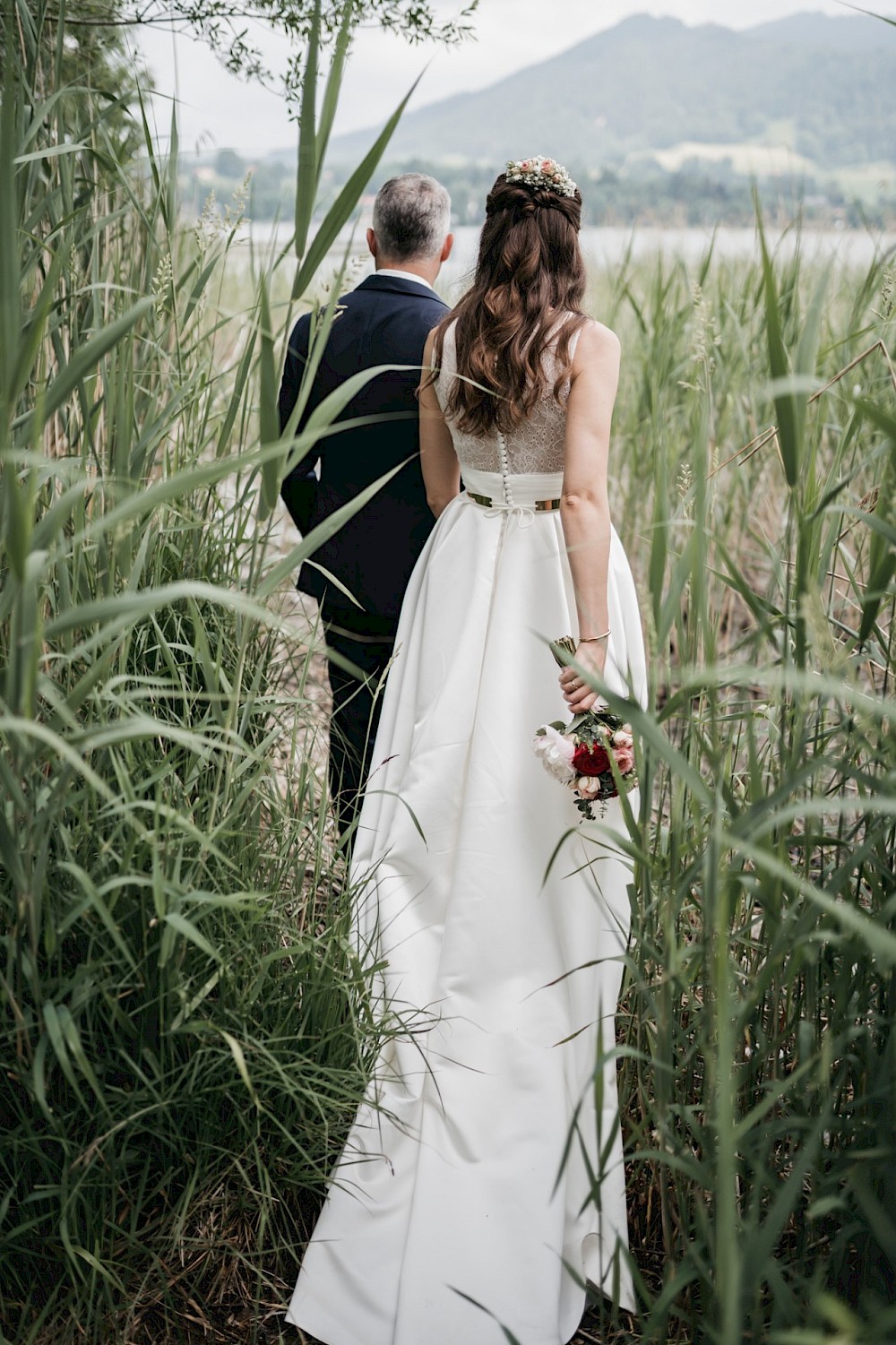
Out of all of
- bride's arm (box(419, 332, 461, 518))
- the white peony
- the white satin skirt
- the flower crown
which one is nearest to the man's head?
bride's arm (box(419, 332, 461, 518))

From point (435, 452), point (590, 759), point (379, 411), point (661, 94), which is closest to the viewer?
point (590, 759)

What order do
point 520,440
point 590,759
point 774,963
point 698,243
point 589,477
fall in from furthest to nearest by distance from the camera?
point 698,243 < point 520,440 < point 589,477 < point 590,759 < point 774,963

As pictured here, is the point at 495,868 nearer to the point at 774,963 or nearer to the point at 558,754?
the point at 558,754

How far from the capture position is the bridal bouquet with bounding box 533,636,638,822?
158cm

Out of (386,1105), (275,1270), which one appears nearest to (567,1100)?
(386,1105)

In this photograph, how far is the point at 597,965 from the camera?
1639 millimetres

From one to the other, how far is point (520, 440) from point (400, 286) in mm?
627

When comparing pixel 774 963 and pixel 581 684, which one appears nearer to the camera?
pixel 774 963

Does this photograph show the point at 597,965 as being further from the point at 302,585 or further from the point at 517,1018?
the point at 302,585

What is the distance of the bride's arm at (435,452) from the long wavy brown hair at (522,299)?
16 cm

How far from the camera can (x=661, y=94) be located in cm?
11419

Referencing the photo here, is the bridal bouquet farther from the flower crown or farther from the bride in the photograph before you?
the flower crown

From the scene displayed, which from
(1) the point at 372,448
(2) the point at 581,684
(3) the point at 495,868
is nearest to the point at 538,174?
(1) the point at 372,448

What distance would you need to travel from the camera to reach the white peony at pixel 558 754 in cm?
161
